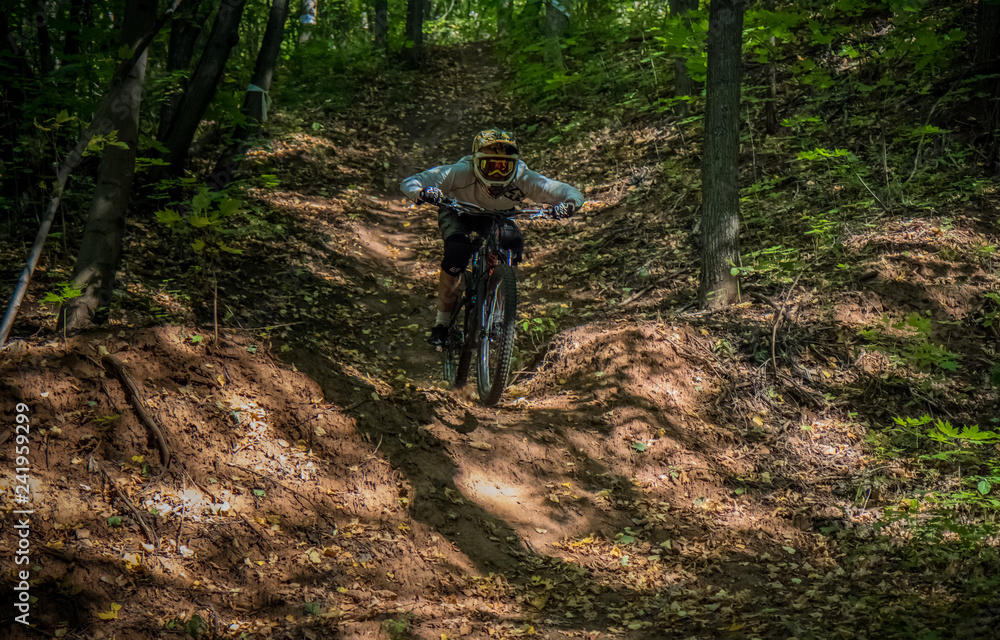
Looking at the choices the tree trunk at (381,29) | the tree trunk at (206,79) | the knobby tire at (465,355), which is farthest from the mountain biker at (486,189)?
the tree trunk at (381,29)

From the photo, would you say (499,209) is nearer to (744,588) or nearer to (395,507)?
(395,507)

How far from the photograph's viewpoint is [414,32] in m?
18.3

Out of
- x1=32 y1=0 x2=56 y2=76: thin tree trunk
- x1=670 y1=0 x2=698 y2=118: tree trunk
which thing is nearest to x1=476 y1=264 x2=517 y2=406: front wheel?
x1=32 y1=0 x2=56 y2=76: thin tree trunk

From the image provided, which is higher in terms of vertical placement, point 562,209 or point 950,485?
point 562,209

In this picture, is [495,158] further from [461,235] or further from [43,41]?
[43,41]

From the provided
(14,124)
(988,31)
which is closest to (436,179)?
(14,124)

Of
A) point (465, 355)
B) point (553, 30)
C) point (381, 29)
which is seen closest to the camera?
point (465, 355)

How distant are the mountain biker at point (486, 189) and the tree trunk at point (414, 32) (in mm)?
14392

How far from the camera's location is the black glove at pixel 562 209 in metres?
5.16

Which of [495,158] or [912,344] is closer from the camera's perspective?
[495,158]

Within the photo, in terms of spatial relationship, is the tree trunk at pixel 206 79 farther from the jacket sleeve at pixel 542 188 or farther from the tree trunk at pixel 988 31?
the tree trunk at pixel 988 31

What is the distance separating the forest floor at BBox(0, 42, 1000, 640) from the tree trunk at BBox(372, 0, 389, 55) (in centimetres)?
1289

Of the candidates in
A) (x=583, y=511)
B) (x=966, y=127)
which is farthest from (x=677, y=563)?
(x=966, y=127)

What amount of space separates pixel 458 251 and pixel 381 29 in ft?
52.4
